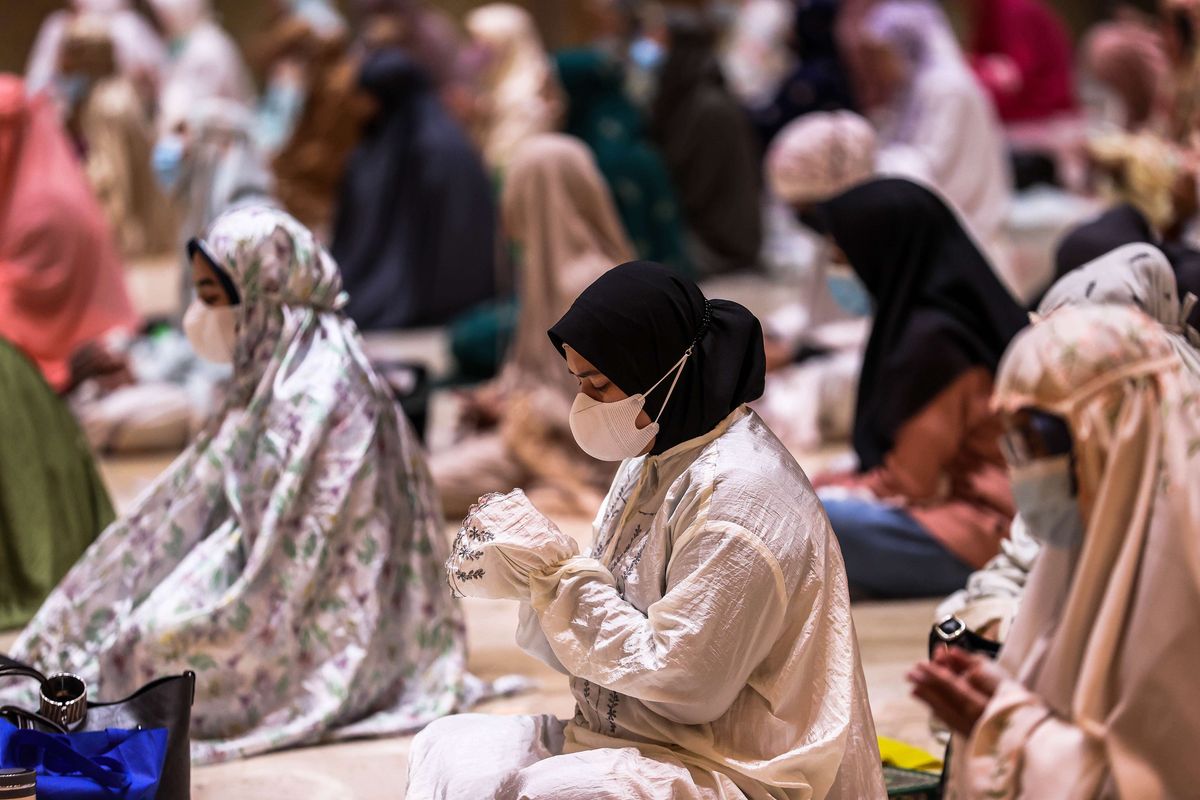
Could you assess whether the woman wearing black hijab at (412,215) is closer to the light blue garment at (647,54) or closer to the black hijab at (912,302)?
the light blue garment at (647,54)

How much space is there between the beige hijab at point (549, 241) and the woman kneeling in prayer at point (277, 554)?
79.2 inches

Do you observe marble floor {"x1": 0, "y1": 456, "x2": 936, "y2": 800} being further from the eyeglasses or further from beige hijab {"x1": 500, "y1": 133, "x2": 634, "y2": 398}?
the eyeglasses

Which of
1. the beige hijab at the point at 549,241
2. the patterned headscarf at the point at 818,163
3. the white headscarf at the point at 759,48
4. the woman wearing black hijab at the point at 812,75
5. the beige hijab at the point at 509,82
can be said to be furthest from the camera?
the white headscarf at the point at 759,48

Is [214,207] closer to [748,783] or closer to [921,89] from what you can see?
[921,89]

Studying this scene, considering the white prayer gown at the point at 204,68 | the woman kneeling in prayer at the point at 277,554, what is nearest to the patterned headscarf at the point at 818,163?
the woman kneeling in prayer at the point at 277,554

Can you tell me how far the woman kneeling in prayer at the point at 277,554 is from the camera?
12.3 ft

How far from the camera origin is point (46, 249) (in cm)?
703

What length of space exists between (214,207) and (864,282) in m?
3.49

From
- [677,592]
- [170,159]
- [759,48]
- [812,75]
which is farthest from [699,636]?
[759,48]

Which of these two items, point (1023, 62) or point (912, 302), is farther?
point (1023, 62)

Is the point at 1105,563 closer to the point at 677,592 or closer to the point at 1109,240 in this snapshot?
the point at 677,592

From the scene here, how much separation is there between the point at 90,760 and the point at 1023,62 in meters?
A: 9.41

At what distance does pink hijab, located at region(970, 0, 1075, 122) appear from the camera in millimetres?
11094

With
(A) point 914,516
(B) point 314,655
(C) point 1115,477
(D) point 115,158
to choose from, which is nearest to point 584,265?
(A) point 914,516
